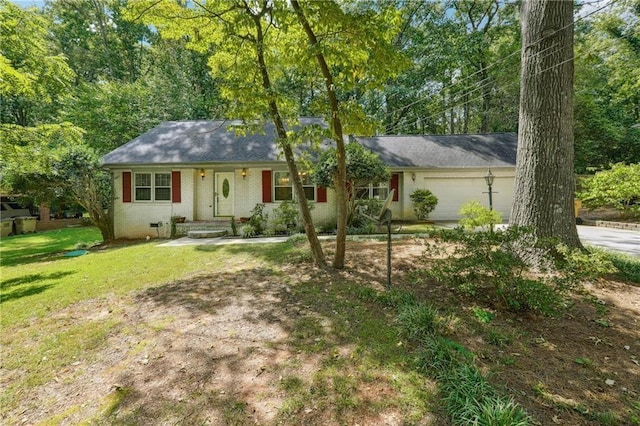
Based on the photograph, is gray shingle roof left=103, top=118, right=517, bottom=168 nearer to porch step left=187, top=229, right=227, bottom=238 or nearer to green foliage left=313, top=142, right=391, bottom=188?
green foliage left=313, top=142, right=391, bottom=188

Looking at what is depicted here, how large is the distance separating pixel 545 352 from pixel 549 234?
261cm

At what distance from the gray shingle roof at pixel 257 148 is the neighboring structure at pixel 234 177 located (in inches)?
1.6

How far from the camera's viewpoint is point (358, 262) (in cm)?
587

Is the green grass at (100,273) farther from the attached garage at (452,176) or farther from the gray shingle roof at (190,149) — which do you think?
the attached garage at (452,176)

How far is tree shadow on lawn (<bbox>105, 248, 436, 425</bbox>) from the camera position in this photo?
2.23 m

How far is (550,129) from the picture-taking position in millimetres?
4879

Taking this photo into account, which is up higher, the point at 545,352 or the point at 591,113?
the point at 591,113

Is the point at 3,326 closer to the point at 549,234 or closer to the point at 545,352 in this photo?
the point at 545,352

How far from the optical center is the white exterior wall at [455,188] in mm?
13398

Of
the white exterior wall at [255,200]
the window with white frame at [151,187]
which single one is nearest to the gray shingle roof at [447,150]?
the white exterior wall at [255,200]

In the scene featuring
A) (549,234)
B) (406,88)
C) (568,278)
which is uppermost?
(406,88)

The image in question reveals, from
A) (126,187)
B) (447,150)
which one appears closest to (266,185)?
(126,187)

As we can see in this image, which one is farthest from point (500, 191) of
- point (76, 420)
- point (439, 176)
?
point (76, 420)

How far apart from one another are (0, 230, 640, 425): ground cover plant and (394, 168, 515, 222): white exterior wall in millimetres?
8682
